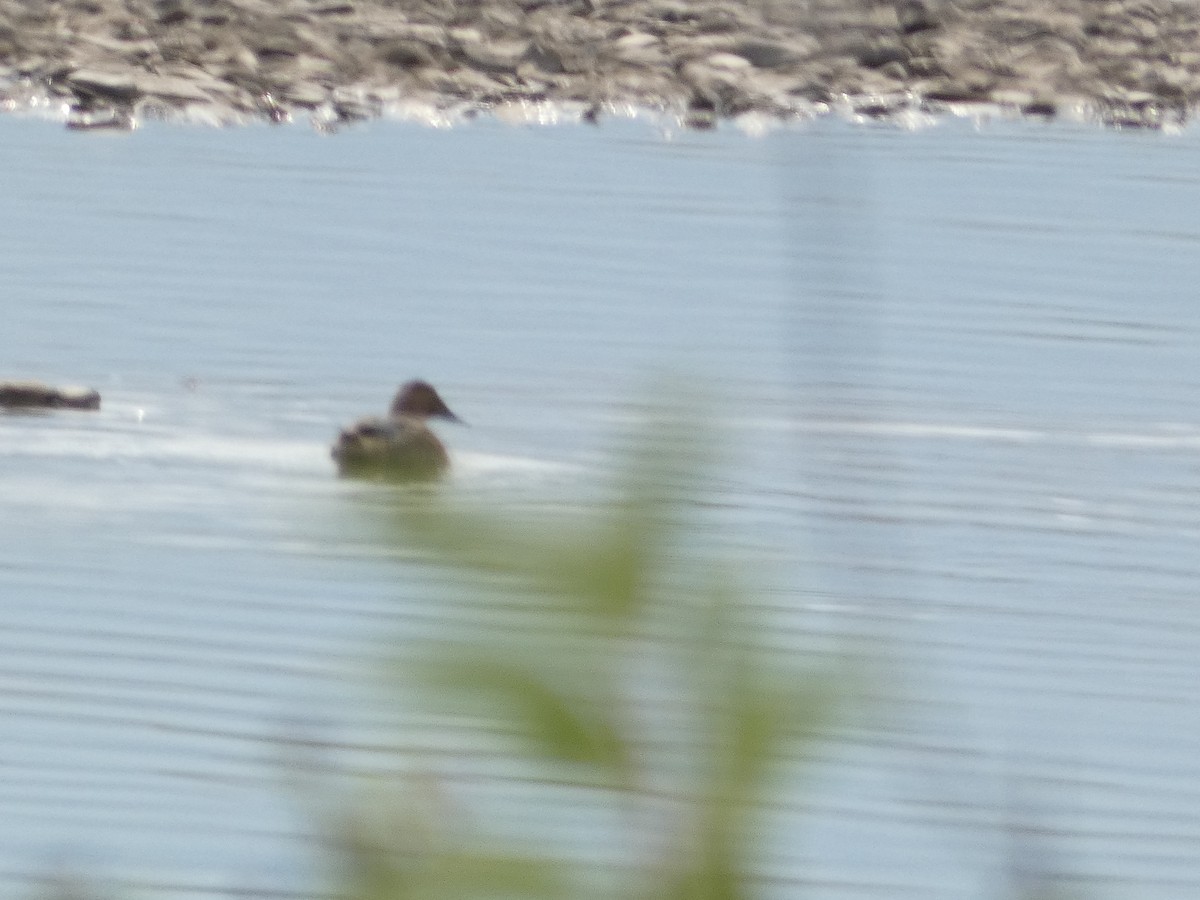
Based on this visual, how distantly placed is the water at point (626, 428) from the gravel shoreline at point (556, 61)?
81 centimetres

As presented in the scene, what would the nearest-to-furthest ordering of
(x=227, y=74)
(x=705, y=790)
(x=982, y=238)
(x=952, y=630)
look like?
(x=705, y=790) → (x=952, y=630) → (x=982, y=238) → (x=227, y=74)


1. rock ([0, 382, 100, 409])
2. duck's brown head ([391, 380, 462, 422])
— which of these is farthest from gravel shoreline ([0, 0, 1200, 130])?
duck's brown head ([391, 380, 462, 422])

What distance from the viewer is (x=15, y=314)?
9609 millimetres

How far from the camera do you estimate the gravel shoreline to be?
14.9m

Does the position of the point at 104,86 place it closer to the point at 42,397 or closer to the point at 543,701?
the point at 42,397

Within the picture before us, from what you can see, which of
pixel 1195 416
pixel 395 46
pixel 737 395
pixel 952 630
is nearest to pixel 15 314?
pixel 1195 416

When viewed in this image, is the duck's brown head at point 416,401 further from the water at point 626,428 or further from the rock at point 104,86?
the rock at point 104,86

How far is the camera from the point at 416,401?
7.97 m

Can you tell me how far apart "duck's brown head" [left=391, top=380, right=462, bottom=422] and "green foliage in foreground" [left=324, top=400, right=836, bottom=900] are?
6768 millimetres

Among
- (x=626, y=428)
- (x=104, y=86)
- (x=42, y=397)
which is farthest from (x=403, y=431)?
(x=104, y=86)

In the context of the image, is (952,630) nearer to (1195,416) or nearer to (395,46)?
(1195,416)

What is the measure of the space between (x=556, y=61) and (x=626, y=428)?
1488 cm

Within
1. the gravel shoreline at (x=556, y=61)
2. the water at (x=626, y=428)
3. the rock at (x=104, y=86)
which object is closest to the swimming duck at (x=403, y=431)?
the water at (x=626, y=428)

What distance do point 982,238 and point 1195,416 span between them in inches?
120
